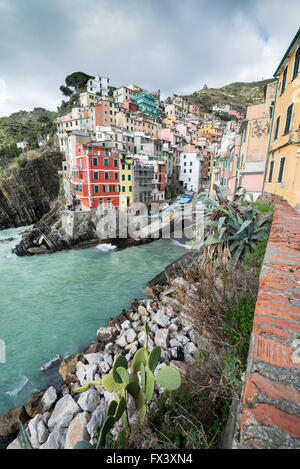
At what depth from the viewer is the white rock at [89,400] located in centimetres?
505

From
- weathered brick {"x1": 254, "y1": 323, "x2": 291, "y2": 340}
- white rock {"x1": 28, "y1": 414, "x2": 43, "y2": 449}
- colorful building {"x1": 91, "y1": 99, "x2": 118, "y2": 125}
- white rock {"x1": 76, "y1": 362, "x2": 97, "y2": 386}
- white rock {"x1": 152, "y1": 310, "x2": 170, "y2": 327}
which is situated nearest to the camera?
weathered brick {"x1": 254, "y1": 323, "x2": 291, "y2": 340}

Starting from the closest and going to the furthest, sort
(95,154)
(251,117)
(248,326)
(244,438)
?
(244,438) < (248,326) < (251,117) < (95,154)

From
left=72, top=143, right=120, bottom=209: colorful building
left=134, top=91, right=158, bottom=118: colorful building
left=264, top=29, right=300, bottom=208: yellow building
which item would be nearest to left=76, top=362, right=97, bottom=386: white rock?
→ left=264, top=29, right=300, bottom=208: yellow building

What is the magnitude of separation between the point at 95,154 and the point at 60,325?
2282 centimetres

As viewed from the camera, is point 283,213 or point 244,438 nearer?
point 244,438

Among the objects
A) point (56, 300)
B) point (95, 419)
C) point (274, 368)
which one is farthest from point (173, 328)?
point (56, 300)

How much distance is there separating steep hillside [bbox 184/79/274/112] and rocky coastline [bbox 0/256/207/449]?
108 meters

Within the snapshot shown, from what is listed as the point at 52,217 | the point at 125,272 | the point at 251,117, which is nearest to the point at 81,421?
the point at 125,272

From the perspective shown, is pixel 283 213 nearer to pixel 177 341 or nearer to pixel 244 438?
pixel 177 341

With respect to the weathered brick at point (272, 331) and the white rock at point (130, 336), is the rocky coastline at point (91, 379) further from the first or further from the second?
the weathered brick at point (272, 331)

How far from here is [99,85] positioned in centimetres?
6619

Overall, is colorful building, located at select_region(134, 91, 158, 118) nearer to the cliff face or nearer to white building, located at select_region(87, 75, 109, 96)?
white building, located at select_region(87, 75, 109, 96)

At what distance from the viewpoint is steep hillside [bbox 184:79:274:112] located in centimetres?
10041

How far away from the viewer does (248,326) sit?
386 centimetres
